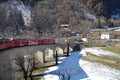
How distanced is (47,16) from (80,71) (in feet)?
338

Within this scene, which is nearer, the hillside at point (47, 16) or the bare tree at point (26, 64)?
the bare tree at point (26, 64)

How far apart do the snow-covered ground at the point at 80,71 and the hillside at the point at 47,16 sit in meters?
68.9

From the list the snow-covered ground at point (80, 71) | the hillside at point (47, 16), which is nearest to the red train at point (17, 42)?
the snow-covered ground at point (80, 71)

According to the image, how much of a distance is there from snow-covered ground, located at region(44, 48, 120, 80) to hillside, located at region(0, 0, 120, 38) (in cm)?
6890

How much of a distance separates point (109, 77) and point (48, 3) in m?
127

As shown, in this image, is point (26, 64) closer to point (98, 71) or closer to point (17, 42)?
point (17, 42)

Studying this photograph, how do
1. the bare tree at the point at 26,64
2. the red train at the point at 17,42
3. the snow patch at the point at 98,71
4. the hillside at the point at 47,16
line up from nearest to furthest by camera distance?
the red train at the point at 17,42 < the bare tree at the point at 26,64 < the snow patch at the point at 98,71 < the hillside at the point at 47,16

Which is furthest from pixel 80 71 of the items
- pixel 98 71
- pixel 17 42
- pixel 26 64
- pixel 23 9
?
pixel 23 9

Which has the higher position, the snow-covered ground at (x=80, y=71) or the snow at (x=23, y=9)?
the snow at (x=23, y=9)

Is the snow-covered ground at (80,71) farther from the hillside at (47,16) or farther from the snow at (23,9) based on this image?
the snow at (23,9)

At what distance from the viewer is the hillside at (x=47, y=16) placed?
14662 centimetres

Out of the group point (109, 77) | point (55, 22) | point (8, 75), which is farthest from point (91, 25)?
point (8, 75)

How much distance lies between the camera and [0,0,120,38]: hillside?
146625 mm

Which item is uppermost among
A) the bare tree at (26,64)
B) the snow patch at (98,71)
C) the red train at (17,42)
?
the red train at (17,42)
